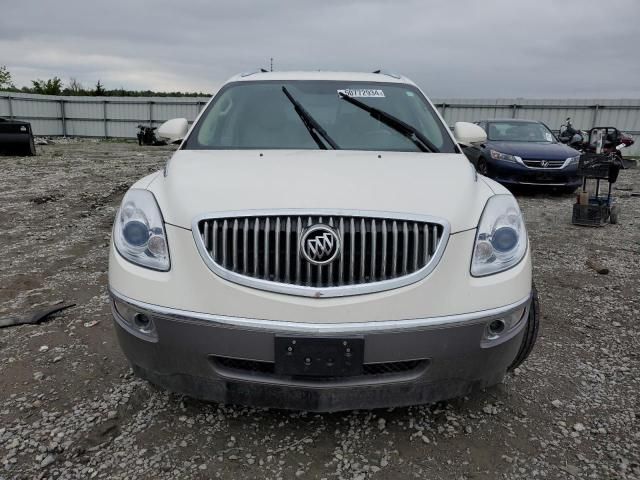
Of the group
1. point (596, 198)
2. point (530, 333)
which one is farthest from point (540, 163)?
point (530, 333)

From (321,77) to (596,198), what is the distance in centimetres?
542

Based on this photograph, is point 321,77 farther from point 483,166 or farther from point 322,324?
point 483,166

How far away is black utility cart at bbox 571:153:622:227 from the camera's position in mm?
6359

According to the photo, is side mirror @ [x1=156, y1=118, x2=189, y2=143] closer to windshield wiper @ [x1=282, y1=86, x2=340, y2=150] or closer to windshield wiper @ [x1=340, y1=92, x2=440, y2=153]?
windshield wiper @ [x1=282, y1=86, x2=340, y2=150]

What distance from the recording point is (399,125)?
3.23 m

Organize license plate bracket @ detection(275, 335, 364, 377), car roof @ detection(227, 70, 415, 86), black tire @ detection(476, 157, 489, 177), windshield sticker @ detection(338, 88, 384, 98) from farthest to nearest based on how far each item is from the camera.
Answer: black tire @ detection(476, 157, 489, 177), car roof @ detection(227, 70, 415, 86), windshield sticker @ detection(338, 88, 384, 98), license plate bracket @ detection(275, 335, 364, 377)

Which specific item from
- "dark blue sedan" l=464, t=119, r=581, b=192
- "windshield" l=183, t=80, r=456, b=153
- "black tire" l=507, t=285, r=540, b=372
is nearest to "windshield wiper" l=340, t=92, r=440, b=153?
"windshield" l=183, t=80, r=456, b=153

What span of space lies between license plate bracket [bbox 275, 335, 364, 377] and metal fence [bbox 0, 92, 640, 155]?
21.4 meters

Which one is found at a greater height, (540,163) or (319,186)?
(319,186)

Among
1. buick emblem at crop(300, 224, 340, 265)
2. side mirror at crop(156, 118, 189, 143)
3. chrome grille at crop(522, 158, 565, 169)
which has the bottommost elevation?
buick emblem at crop(300, 224, 340, 265)

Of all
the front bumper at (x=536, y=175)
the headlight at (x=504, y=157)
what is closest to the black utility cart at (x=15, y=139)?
the headlight at (x=504, y=157)

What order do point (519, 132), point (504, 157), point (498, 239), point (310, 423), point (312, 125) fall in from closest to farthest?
point (498, 239) < point (310, 423) < point (312, 125) < point (504, 157) < point (519, 132)

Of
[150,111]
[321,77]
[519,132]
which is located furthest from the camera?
[150,111]

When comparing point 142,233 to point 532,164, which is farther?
point 532,164
